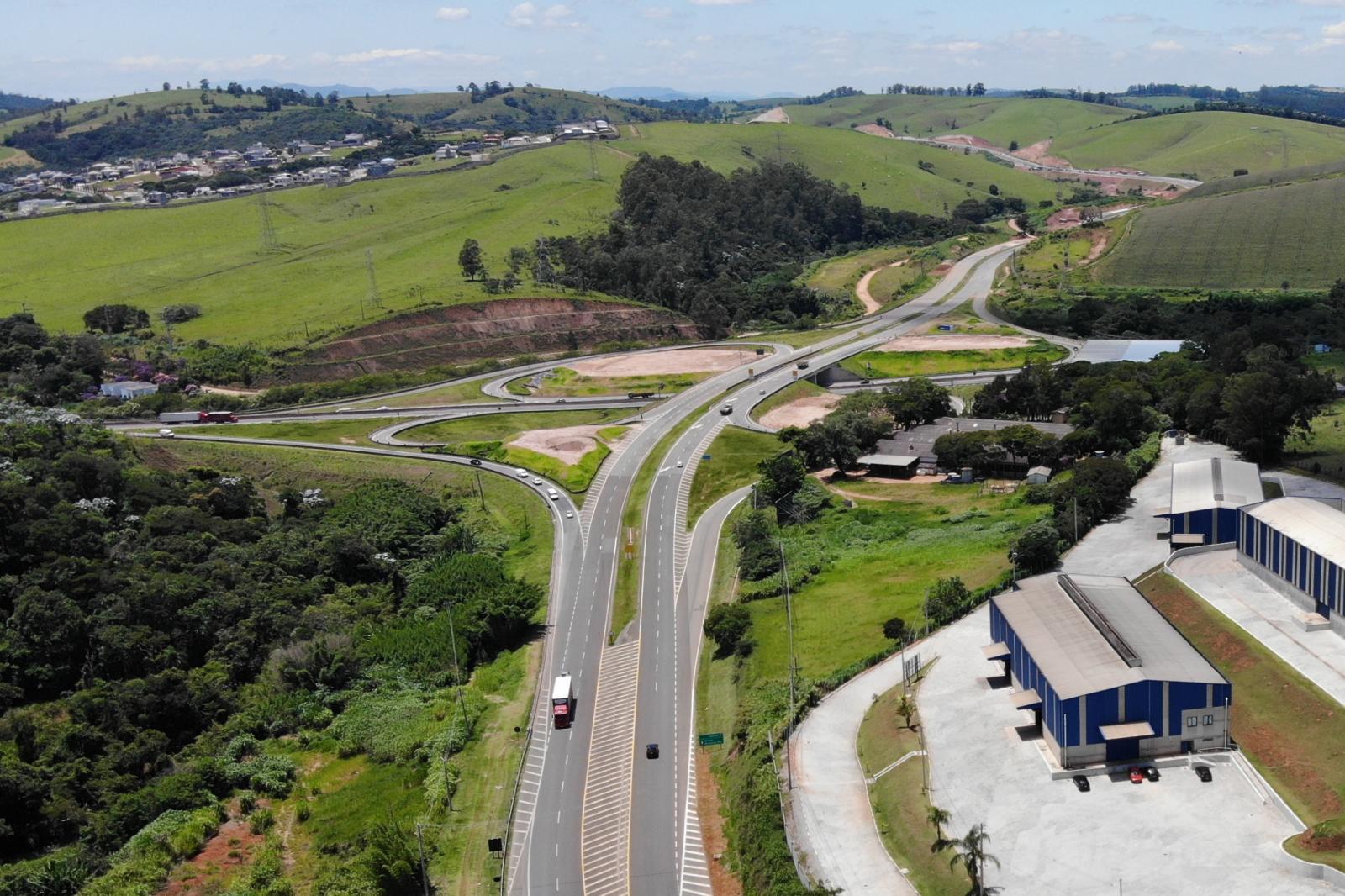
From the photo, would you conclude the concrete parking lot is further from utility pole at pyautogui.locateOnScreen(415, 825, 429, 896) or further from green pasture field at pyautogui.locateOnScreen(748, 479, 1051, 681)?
utility pole at pyautogui.locateOnScreen(415, 825, 429, 896)

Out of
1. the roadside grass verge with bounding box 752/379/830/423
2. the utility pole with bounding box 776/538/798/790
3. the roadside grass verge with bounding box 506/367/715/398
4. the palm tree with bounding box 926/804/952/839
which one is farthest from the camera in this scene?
the roadside grass verge with bounding box 506/367/715/398

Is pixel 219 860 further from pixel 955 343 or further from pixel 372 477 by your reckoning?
pixel 955 343

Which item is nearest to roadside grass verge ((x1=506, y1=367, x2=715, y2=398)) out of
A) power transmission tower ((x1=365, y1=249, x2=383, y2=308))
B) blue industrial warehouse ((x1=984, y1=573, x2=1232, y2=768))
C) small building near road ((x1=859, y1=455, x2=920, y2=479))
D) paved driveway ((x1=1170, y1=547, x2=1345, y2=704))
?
power transmission tower ((x1=365, y1=249, x2=383, y2=308))

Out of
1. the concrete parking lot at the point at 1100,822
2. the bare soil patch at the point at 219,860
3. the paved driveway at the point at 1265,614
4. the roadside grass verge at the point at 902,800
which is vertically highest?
the paved driveway at the point at 1265,614

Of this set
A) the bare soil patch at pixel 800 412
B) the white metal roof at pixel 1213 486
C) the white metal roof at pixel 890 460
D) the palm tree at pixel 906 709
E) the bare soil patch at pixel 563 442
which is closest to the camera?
the palm tree at pixel 906 709

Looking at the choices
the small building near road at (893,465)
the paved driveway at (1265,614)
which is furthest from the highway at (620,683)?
the paved driveway at (1265,614)

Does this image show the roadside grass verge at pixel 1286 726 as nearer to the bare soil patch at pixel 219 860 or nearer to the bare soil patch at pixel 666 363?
the bare soil patch at pixel 219 860

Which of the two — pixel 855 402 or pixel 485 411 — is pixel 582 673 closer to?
pixel 855 402
